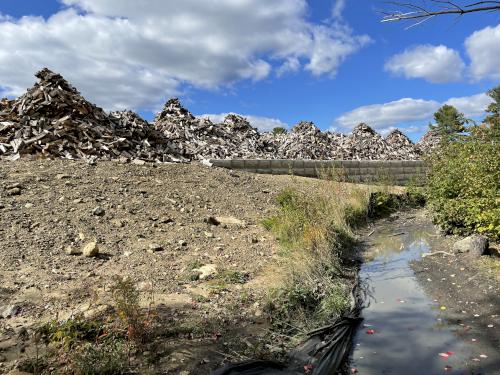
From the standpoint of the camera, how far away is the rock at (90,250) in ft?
16.6

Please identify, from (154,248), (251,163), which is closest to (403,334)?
(154,248)

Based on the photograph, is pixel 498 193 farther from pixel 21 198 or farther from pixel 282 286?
pixel 21 198

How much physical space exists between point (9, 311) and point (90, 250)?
4.57 ft

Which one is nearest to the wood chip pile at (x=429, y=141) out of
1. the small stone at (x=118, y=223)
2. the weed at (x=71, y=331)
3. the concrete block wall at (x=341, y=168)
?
the concrete block wall at (x=341, y=168)

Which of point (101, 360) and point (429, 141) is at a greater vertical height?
point (429, 141)

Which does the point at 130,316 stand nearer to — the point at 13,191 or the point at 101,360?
the point at 101,360

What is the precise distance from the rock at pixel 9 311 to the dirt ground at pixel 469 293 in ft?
12.2

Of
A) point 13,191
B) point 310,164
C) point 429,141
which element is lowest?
point 13,191

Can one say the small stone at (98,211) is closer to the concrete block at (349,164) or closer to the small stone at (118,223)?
the small stone at (118,223)

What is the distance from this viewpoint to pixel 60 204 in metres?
6.35

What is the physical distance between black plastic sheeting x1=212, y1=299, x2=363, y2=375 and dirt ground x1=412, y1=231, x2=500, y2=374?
988 millimetres

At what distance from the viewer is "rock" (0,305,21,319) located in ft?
12.1

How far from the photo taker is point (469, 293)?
4.75 metres

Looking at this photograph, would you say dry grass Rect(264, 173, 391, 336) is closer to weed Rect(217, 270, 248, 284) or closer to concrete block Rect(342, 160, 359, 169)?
weed Rect(217, 270, 248, 284)
